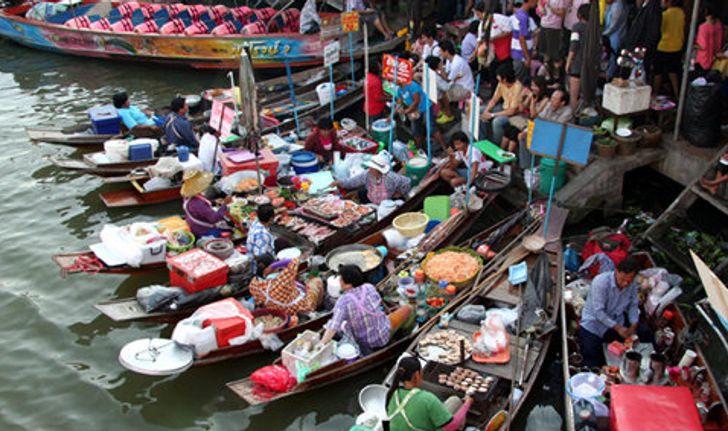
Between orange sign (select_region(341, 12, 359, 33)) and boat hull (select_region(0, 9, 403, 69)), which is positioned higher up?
orange sign (select_region(341, 12, 359, 33))

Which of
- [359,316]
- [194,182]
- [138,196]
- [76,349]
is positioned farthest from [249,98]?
[76,349]

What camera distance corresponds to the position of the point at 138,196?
1127 cm

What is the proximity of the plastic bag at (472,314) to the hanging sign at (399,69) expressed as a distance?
454 centimetres

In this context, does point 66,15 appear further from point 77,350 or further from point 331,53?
point 77,350

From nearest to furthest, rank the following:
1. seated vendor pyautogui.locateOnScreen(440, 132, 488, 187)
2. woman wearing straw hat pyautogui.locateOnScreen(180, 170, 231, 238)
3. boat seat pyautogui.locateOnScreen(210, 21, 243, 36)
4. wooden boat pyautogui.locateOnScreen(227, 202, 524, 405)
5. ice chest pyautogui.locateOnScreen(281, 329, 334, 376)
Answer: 1. wooden boat pyautogui.locateOnScreen(227, 202, 524, 405)
2. ice chest pyautogui.locateOnScreen(281, 329, 334, 376)
3. woman wearing straw hat pyautogui.locateOnScreen(180, 170, 231, 238)
4. seated vendor pyautogui.locateOnScreen(440, 132, 488, 187)
5. boat seat pyautogui.locateOnScreen(210, 21, 243, 36)

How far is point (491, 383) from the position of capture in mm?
6641

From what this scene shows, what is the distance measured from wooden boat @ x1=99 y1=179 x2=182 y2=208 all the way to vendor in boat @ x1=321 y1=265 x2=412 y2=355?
16.6 ft

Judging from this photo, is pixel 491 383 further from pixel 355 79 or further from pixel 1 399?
Answer: pixel 355 79

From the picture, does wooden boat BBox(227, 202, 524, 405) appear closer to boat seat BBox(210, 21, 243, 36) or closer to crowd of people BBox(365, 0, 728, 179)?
crowd of people BBox(365, 0, 728, 179)


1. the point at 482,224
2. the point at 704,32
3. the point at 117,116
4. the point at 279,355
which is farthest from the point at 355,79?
the point at 279,355

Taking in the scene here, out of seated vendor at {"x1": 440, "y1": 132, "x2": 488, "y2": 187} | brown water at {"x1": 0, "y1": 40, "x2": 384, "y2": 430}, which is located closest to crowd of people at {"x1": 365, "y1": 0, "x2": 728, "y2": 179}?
seated vendor at {"x1": 440, "y1": 132, "x2": 488, "y2": 187}

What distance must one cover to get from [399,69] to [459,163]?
193 centimetres

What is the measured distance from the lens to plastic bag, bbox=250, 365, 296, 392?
682 cm

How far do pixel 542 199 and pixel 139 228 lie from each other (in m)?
5.67
